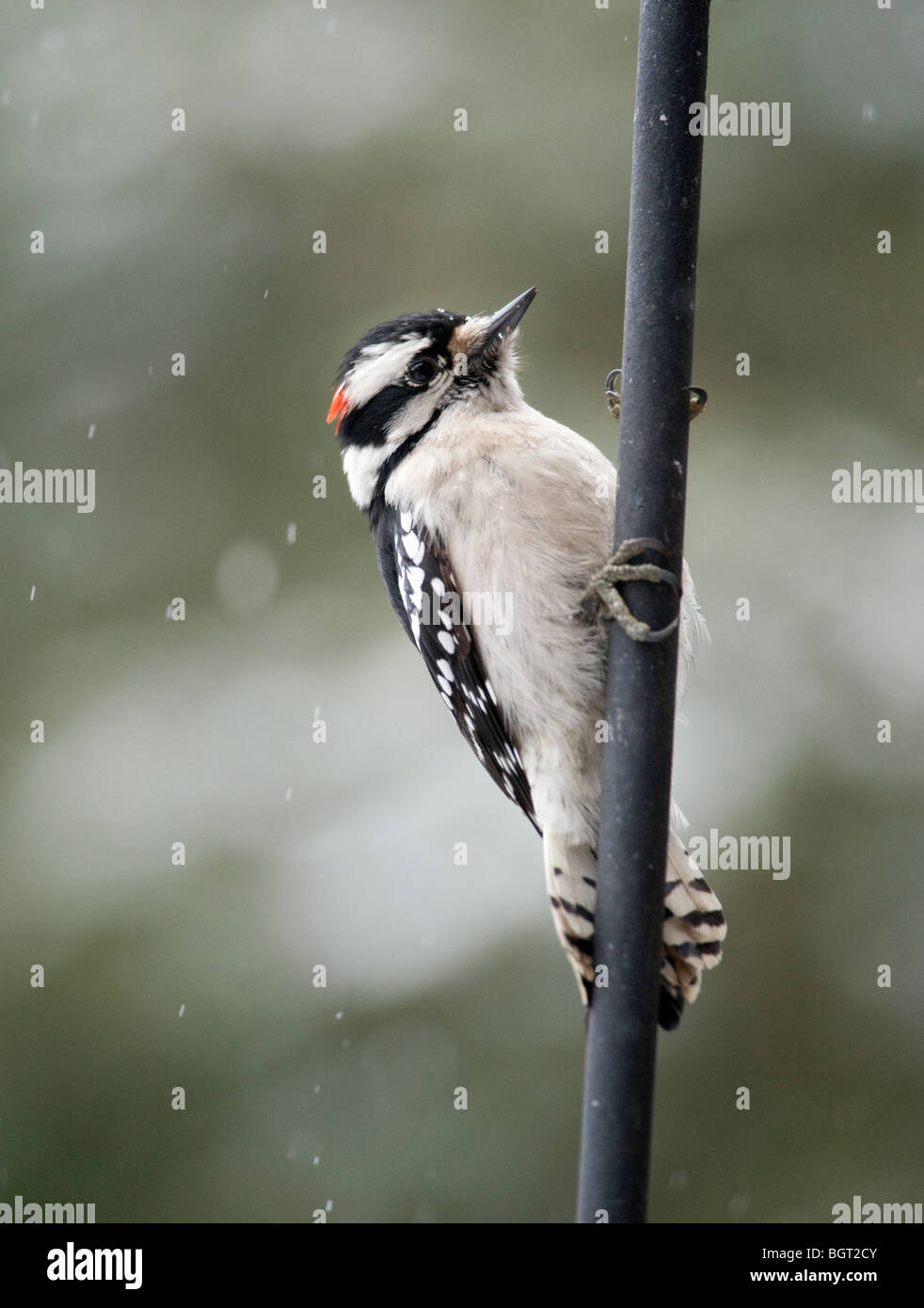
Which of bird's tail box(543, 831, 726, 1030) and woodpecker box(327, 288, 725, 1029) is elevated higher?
woodpecker box(327, 288, 725, 1029)

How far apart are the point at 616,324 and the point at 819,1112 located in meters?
3.73

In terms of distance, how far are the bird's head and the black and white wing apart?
22 centimetres

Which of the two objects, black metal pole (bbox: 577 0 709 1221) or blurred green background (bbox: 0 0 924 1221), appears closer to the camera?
black metal pole (bbox: 577 0 709 1221)

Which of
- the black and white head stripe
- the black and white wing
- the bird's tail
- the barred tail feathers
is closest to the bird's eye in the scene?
the black and white head stripe

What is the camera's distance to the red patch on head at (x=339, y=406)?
3.34 m

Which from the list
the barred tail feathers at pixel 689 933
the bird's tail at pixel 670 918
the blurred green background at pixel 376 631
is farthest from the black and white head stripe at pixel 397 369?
the blurred green background at pixel 376 631

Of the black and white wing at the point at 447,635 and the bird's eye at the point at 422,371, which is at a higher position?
the bird's eye at the point at 422,371

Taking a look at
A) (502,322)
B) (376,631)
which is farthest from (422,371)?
(376,631)

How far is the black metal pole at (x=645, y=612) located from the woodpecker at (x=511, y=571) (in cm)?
78

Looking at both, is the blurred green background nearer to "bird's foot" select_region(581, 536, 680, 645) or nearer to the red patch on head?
the red patch on head

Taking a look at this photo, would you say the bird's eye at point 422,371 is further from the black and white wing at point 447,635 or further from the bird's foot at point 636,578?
the bird's foot at point 636,578

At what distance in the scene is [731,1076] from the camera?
5.52 meters

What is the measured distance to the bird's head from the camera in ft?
10.6

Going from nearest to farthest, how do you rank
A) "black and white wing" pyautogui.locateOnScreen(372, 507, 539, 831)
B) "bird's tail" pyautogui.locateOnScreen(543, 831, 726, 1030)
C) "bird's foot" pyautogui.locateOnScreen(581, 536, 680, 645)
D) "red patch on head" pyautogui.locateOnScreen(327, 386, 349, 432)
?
"bird's foot" pyautogui.locateOnScreen(581, 536, 680, 645), "bird's tail" pyautogui.locateOnScreen(543, 831, 726, 1030), "black and white wing" pyautogui.locateOnScreen(372, 507, 539, 831), "red patch on head" pyautogui.locateOnScreen(327, 386, 349, 432)
